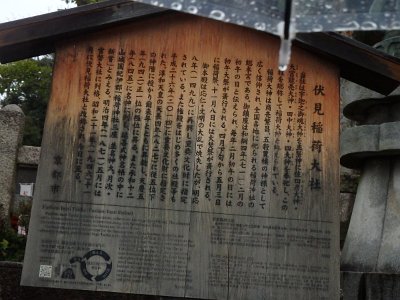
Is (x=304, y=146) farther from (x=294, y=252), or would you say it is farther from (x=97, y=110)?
(x=97, y=110)

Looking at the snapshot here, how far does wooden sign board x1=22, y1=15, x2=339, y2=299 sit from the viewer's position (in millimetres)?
3875

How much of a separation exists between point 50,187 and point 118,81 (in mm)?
1026

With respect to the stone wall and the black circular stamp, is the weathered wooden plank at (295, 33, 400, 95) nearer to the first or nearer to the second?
the black circular stamp

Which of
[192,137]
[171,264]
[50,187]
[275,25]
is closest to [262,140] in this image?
[192,137]

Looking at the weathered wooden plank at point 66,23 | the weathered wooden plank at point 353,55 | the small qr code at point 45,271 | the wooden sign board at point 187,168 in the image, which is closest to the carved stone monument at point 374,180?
the weathered wooden plank at point 353,55

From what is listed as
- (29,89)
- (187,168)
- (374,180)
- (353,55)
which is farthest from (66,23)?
(29,89)

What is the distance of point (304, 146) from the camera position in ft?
13.7

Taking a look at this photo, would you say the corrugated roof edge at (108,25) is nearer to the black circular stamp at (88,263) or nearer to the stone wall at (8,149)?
the black circular stamp at (88,263)

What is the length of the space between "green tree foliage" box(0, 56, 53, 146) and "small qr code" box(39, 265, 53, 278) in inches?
707

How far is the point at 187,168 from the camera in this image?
4066 mm

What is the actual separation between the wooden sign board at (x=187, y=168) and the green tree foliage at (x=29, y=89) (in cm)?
1760

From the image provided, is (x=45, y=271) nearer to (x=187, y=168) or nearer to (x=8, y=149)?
(x=187, y=168)

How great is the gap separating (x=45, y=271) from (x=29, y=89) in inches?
783

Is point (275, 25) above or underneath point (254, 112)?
underneath
